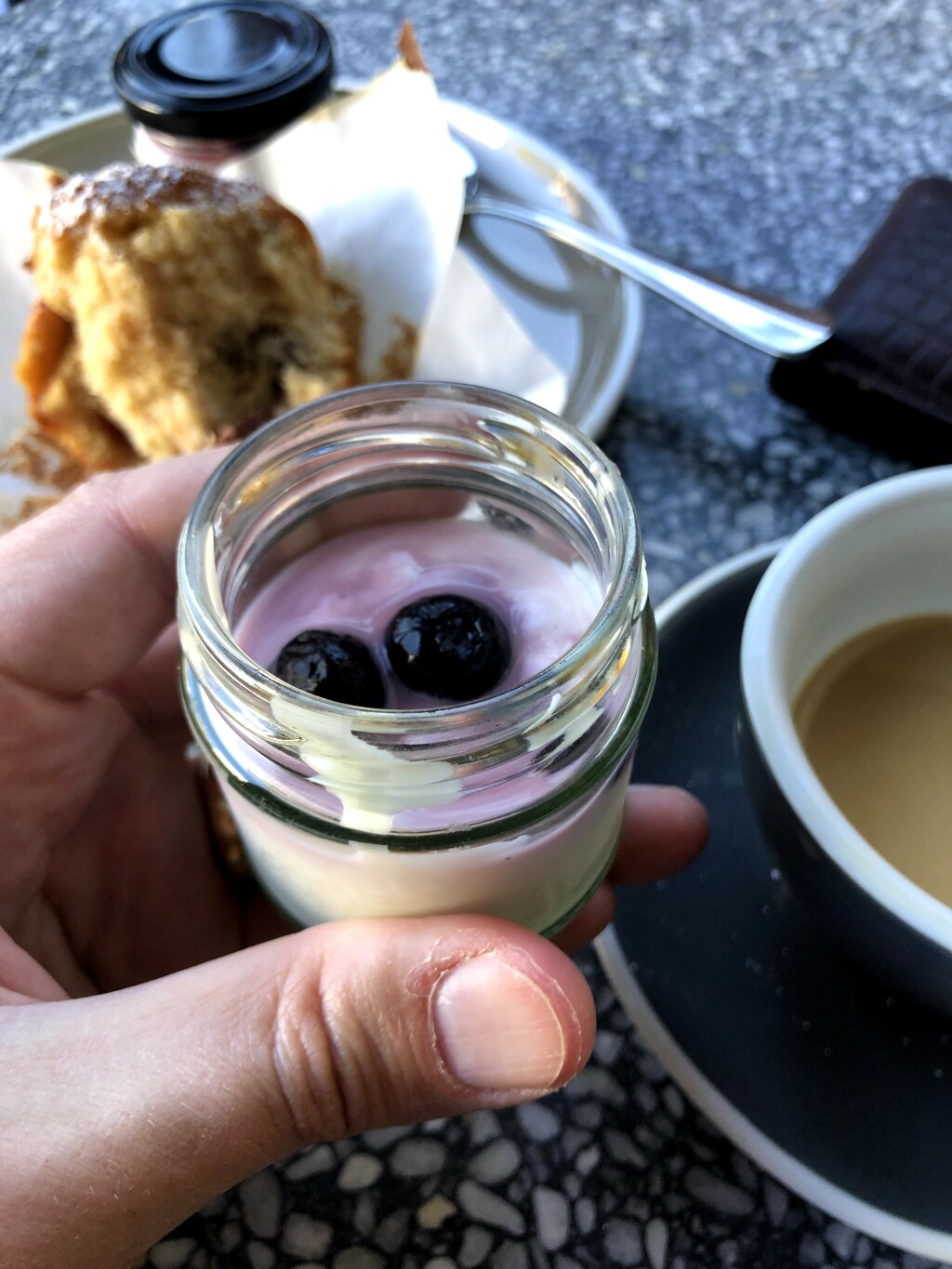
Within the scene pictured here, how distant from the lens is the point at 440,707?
0.49 m

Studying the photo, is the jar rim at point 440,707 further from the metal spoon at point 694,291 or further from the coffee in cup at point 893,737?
the metal spoon at point 694,291

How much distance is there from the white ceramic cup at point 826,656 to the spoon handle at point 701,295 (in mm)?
302

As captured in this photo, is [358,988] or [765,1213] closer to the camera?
[358,988]

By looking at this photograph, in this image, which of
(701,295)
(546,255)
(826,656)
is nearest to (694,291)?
(701,295)

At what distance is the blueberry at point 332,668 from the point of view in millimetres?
482

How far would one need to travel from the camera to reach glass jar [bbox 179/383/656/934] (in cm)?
41

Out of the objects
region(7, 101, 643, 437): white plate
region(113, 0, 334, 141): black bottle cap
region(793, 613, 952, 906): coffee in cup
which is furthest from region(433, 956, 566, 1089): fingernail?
region(113, 0, 334, 141): black bottle cap

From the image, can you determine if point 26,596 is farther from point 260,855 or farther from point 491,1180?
point 491,1180

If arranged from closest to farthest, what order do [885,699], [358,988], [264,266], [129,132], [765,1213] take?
[358,988] → [765,1213] → [885,699] → [264,266] → [129,132]

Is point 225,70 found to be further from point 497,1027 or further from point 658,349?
point 497,1027

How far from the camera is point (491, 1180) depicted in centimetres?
60

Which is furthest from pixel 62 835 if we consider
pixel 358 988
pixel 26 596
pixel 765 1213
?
pixel 765 1213

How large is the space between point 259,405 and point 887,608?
0.60 metres

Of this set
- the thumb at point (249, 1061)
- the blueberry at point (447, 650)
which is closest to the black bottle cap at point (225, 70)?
the blueberry at point (447, 650)
